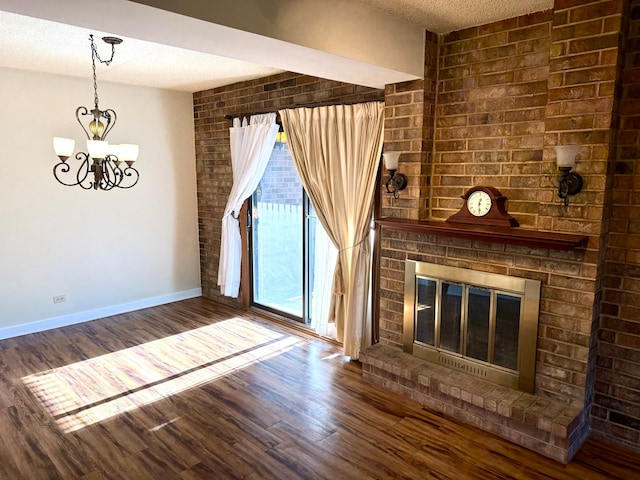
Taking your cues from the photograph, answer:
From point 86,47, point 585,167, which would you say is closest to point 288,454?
point 585,167

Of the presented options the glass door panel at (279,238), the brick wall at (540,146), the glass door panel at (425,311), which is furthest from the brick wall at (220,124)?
the glass door panel at (425,311)

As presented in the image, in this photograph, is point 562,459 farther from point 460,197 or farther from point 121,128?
point 121,128

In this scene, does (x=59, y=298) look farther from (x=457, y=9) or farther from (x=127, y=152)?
(x=457, y=9)

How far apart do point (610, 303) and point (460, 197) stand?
1086 millimetres

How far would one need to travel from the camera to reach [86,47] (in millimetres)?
3314

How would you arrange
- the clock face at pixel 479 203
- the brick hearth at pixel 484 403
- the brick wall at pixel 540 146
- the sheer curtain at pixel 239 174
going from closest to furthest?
the brick wall at pixel 540 146 < the brick hearth at pixel 484 403 < the clock face at pixel 479 203 < the sheer curtain at pixel 239 174

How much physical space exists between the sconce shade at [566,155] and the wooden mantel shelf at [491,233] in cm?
38

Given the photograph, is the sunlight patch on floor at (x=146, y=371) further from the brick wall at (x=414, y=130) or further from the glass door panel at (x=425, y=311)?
the brick wall at (x=414, y=130)

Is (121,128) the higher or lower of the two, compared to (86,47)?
lower

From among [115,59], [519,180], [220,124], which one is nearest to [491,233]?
[519,180]

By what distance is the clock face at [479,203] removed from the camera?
9.26 ft

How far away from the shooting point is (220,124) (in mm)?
4961

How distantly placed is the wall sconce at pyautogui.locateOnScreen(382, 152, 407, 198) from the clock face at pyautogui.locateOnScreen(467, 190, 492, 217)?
0.50 meters

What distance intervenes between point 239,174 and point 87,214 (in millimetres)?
1619
